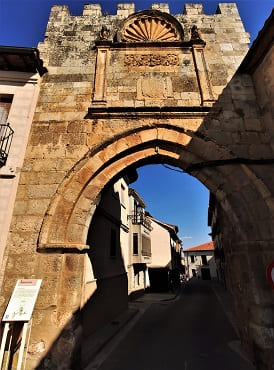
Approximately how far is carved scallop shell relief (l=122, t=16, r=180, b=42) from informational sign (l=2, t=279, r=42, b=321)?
600 cm

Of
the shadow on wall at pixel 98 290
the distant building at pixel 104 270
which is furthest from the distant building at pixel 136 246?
the shadow on wall at pixel 98 290

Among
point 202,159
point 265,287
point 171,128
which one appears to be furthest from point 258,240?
point 171,128

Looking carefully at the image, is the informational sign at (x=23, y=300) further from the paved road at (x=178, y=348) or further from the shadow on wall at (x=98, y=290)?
the paved road at (x=178, y=348)

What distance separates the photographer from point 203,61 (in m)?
4.88

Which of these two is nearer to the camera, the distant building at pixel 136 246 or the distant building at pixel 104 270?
the distant building at pixel 104 270

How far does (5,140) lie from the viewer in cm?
395

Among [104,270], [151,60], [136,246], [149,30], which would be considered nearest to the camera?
[151,60]

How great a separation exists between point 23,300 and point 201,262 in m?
40.0

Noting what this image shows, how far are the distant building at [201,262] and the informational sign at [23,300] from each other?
37.1 metres

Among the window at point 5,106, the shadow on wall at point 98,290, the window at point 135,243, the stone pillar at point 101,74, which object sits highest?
the stone pillar at point 101,74

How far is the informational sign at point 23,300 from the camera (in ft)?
8.67

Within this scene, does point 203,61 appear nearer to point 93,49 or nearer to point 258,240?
point 93,49

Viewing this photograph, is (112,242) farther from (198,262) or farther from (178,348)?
(198,262)

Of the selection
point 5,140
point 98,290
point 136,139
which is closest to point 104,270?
point 98,290
